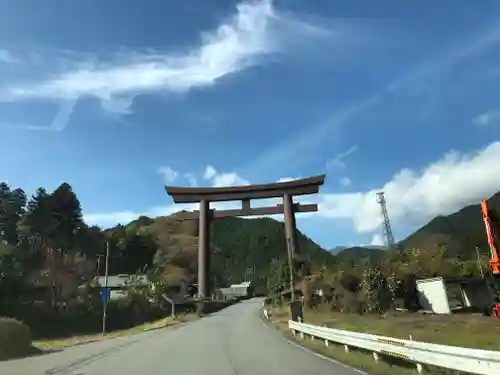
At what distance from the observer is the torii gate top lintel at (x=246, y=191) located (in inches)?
2263

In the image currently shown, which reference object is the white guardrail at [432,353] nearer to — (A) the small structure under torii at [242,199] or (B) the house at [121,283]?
(A) the small structure under torii at [242,199]

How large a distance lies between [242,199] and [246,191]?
4.26 feet

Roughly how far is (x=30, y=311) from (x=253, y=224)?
5418 inches

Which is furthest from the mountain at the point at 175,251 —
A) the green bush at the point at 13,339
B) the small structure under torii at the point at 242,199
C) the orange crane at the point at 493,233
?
the orange crane at the point at 493,233

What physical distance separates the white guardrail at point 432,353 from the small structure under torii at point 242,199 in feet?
137

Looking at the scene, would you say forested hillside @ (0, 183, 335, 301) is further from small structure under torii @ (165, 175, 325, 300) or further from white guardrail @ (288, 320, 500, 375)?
white guardrail @ (288, 320, 500, 375)

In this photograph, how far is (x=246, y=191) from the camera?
5900 cm

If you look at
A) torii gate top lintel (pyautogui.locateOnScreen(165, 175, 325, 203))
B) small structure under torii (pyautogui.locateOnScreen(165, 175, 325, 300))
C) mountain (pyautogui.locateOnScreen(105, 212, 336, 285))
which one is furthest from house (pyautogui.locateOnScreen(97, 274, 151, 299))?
torii gate top lintel (pyautogui.locateOnScreen(165, 175, 325, 203))

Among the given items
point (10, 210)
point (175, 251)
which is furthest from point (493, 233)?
point (175, 251)

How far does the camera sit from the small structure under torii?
189 ft

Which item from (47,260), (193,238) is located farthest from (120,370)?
(193,238)

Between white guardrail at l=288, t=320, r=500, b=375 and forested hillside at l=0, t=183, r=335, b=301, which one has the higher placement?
forested hillside at l=0, t=183, r=335, b=301

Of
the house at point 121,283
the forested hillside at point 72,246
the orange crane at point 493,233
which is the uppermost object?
the forested hillside at point 72,246

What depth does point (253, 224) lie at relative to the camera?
600 ft
